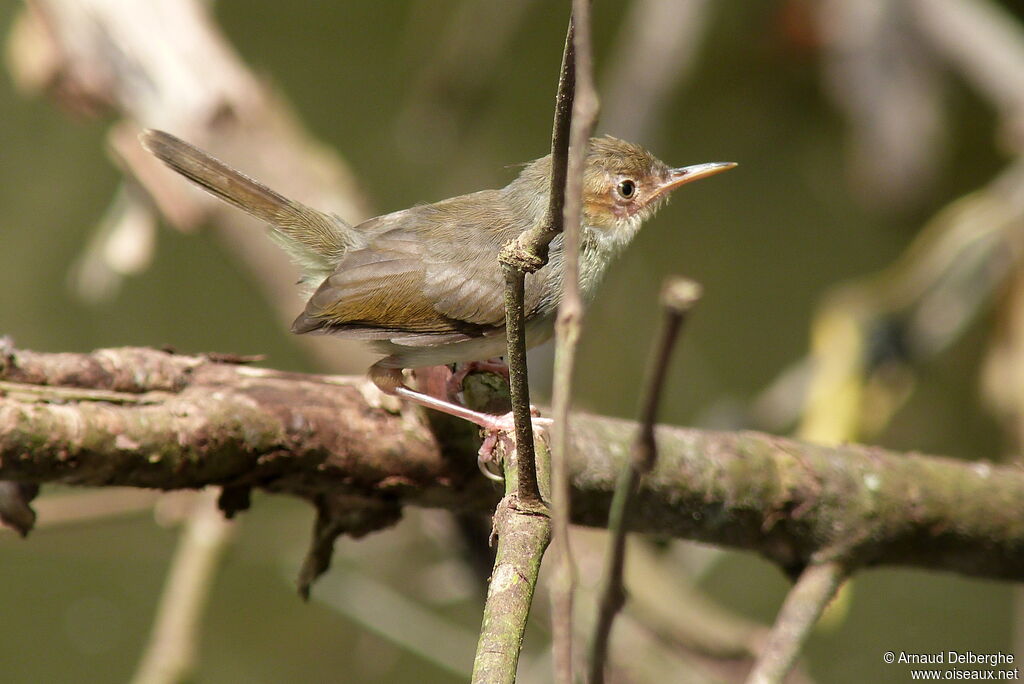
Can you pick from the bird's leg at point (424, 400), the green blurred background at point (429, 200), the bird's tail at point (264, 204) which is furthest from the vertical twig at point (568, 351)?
the green blurred background at point (429, 200)

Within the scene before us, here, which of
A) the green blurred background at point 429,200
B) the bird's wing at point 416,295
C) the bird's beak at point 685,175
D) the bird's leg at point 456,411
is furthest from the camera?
the green blurred background at point 429,200

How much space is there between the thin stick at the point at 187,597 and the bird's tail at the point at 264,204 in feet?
3.88

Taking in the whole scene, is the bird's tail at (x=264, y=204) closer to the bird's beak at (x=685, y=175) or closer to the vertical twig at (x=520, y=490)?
the bird's beak at (x=685, y=175)

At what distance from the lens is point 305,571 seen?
9.29 feet

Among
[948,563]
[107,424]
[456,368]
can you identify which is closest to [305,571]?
[107,424]

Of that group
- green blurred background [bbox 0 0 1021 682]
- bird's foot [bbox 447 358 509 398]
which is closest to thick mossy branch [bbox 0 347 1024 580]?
bird's foot [bbox 447 358 509 398]

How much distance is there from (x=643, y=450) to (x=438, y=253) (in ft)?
6.31

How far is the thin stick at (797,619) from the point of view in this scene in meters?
2.60

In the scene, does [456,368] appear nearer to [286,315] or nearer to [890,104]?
[286,315]

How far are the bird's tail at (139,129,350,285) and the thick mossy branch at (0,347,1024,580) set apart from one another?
0.60m

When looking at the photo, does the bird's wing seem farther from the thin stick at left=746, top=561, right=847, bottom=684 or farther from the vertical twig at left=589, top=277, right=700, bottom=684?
the vertical twig at left=589, top=277, right=700, bottom=684

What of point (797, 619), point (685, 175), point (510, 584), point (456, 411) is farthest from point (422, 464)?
point (685, 175)

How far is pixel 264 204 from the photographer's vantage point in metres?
3.44

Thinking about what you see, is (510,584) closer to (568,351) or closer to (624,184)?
(568,351)
